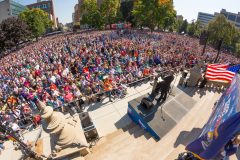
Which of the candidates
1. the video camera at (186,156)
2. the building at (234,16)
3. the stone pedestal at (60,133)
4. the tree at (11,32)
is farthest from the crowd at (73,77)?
the building at (234,16)

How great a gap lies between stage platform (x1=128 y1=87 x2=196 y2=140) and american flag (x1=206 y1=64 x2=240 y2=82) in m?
2.52

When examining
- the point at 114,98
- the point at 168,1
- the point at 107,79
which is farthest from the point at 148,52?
the point at 168,1

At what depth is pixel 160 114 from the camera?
920 centimetres

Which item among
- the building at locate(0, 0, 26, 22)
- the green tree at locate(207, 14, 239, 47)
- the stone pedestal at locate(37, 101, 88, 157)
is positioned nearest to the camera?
the stone pedestal at locate(37, 101, 88, 157)

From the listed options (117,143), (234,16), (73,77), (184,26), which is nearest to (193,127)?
(117,143)

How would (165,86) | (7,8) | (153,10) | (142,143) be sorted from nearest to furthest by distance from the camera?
(142,143)
(165,86)
(153,10)
(7,8)

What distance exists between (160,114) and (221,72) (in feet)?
18.8

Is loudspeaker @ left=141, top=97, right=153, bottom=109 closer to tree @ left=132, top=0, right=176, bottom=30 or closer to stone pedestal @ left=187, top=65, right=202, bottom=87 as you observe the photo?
stone pedestal @ left=187, top=65, right=202, bottom=87

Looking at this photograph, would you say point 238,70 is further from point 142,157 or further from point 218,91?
point 142,157

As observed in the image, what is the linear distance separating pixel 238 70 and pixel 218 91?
2.07 metres

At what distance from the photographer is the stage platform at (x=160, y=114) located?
8.64 metres

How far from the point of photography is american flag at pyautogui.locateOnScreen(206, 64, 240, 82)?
1102cm

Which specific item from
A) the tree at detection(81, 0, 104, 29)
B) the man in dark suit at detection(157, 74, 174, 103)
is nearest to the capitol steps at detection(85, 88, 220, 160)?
the man in dark suit at detection(157, 74, 174, 103)

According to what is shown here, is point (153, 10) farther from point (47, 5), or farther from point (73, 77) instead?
point (47, 5)
